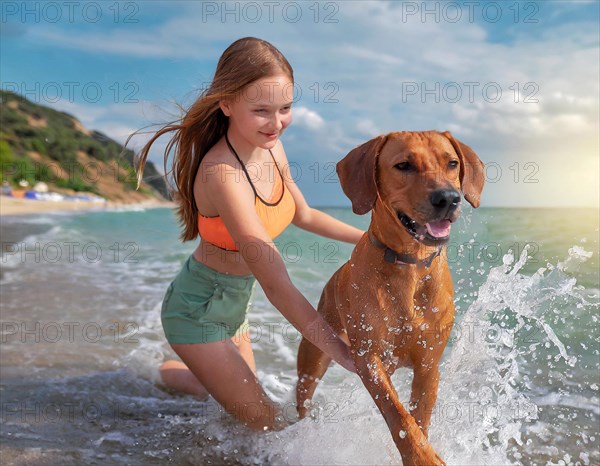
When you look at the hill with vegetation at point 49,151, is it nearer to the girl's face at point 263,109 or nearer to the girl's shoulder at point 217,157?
the girl's shoulder at point 217,157

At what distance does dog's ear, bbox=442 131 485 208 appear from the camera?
2918 mm

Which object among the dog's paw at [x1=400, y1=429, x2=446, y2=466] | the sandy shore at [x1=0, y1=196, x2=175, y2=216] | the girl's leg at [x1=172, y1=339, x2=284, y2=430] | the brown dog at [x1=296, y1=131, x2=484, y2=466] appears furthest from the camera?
the sandy shore at [x1=0, y1=196, x2=175, y2=216]

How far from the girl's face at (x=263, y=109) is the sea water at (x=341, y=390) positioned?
3.90 ft

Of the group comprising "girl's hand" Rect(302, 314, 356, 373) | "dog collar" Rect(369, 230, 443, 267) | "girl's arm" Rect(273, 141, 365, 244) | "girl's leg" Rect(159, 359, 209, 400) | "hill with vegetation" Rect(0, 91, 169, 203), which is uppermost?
"dog collar" Rect(369, 230, 443, 267)

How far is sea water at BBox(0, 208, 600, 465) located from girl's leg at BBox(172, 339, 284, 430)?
0.11m

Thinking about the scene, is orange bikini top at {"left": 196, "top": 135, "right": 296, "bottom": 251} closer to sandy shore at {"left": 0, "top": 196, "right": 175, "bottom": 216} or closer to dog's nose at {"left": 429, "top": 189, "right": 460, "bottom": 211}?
dog's nose at {"left": 429, "top": 189, "right": 460, "bottom": 211}

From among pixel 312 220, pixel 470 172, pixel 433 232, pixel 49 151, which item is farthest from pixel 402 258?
pixel 49 151

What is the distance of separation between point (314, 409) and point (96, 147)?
2818 inches

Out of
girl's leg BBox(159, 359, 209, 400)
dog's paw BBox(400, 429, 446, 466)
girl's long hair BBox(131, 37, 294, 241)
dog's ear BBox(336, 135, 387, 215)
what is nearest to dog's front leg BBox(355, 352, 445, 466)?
dog's paw BBox(400, 429, 446, 466)

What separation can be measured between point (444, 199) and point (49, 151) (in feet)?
215

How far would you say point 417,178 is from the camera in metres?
2.75

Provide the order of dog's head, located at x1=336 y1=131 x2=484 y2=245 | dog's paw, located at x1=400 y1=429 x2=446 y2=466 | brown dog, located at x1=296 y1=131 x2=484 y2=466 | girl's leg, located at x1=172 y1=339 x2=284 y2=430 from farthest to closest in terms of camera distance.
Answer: girl's leg, located at x1=172 y1=339 x2=284 y2=430, brown dog, located at x1=296 y1=131 x2=484 y2=466, dog's head, located at x1=336 y1=131 x2=484 y2=245, dog's paw, located at x1=400 y1=429 x2=446 y2=466

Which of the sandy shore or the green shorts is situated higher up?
the green shorts

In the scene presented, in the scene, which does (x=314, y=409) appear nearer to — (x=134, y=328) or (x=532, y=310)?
(x=532, y=310)
